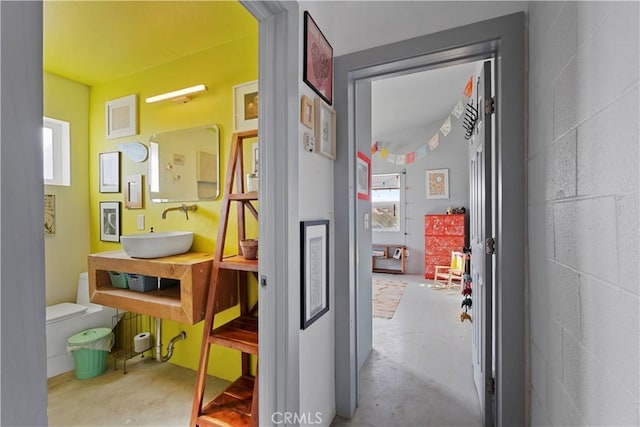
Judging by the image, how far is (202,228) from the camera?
218cm

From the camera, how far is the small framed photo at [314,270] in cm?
131

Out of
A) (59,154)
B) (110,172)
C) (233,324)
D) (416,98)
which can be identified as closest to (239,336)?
(233,324)

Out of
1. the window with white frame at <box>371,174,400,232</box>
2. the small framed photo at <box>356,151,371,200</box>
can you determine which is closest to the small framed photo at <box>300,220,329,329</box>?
the small framed photo at <box>356,151,371,200</box>

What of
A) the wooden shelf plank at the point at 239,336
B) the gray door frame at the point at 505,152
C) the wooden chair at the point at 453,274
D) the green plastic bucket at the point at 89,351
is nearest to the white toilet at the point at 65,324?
the green plastic bucket at the point at 89,351

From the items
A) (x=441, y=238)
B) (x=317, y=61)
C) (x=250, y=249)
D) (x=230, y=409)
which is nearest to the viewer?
(x=317, y=61)

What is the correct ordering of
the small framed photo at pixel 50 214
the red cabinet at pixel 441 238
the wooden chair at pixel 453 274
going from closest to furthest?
1. the small framed photo at pixel 50 214
2. the wooden chair at pixel 453 274
3. the red cabinet at pixel 441 238

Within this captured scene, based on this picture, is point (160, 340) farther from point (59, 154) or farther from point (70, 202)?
point (59, 154)

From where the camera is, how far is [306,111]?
4.34 feet

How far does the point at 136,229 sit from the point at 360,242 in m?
1.95

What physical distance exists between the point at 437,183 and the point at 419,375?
4277 millimetres

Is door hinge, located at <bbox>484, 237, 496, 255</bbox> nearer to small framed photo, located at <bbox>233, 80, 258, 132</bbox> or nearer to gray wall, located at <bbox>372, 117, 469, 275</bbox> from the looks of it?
small framed photo, located at <bbox>233, 80, 258, 132</bbox>

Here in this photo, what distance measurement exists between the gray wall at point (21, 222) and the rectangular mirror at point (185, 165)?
1.66 meters

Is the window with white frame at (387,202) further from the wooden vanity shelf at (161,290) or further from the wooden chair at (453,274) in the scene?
the wooden vanity shelf at (161,290)

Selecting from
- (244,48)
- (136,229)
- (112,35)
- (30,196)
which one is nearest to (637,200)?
(30,196)
